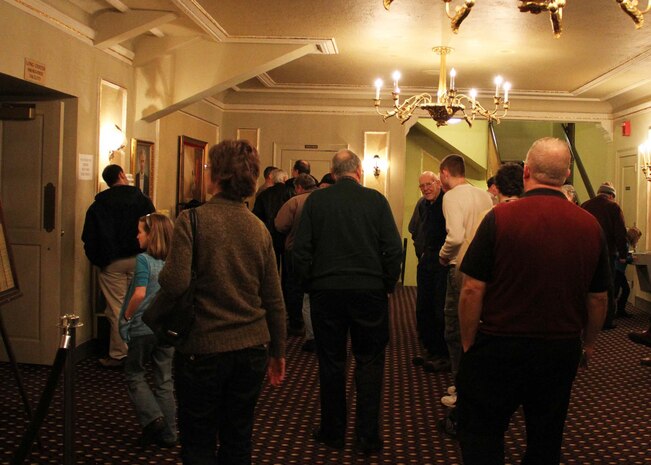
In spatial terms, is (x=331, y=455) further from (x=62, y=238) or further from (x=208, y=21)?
(x=208, y=21)

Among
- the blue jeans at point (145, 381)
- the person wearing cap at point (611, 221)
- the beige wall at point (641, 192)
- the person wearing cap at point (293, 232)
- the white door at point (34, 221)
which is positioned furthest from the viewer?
the beige wall at point (641, 192)

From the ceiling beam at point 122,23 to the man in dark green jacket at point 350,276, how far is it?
3003 millimetres

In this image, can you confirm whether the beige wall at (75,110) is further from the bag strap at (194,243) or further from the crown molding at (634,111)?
the crown molding at (634,111)

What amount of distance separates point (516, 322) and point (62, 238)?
173 inches

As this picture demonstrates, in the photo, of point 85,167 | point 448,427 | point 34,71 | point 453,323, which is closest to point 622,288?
point 453,323

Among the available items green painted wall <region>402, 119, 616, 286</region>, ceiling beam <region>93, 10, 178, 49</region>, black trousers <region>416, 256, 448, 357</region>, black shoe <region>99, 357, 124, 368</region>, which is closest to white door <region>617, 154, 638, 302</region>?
green painted wall <region>402, 119, 616, 286</region>

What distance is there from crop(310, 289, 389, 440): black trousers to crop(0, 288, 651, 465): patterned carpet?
272mm

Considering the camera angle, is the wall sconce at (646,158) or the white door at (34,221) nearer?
the white door at (34,221)

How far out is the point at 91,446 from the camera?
4.09 metres

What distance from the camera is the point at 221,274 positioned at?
262 centimetres

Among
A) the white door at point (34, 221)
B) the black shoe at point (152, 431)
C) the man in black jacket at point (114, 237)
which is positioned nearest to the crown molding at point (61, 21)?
the white door at point (34, 221)

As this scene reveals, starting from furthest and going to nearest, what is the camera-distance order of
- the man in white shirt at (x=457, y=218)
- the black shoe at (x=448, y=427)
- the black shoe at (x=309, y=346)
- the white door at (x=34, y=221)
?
the black shoe at (x=309, y=346), the white door at (x=34, y=221), the man in white shirt at (x=457, y=218), the black shoe at (x=448, y=427)

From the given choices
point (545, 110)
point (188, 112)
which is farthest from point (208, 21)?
point (545, 110)

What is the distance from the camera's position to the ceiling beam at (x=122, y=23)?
6238 millimetres
